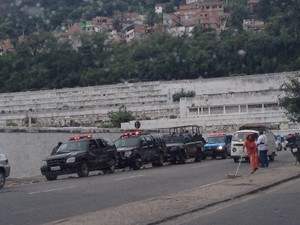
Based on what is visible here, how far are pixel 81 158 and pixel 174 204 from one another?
15.2 metres

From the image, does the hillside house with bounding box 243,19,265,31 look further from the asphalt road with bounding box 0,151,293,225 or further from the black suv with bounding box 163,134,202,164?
the asphalt road with bounding box 0,151,293,225

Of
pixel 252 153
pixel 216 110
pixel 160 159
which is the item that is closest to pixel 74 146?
pixel 160 159

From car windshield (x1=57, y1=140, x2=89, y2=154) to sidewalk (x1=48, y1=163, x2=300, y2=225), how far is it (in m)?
10.2

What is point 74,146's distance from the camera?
35.6 metres

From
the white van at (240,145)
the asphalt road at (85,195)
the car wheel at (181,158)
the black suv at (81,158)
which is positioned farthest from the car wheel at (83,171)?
the car wheel at (181,158)

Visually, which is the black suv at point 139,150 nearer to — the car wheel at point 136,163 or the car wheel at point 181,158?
the car wheel at point 136,163

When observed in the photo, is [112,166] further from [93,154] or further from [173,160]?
[173,160]

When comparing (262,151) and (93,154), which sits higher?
(93,154)

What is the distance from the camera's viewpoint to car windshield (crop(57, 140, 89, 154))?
116 ft

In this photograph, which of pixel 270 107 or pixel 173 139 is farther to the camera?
pixel 270 107

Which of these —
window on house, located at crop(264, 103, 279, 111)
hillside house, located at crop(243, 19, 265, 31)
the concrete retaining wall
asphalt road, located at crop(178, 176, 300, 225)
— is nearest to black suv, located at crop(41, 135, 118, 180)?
the concrete retaining wall

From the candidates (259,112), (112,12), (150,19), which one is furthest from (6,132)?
(112,12)

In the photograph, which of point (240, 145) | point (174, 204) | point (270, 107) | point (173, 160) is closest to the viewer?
point (174, 204)

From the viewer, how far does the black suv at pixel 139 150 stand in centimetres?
3925
